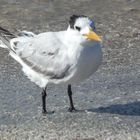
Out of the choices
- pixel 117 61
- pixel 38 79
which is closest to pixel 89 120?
pixel 38 79

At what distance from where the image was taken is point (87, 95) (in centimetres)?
914

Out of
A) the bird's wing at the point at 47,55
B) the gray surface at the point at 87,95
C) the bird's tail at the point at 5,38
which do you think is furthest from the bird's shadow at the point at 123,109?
the bird's tail at the point at 5,38

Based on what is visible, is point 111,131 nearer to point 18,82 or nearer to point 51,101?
point 51,101

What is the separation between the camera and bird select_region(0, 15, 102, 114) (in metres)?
7.79

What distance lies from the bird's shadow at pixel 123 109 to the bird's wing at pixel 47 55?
851 mm

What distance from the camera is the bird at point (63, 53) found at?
7793mm

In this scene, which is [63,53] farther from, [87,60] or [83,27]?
[83,27]

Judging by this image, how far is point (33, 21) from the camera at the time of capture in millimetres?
12820

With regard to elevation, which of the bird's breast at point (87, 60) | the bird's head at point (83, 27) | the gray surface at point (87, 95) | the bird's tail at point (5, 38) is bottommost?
the gray surface at point (87, 95)

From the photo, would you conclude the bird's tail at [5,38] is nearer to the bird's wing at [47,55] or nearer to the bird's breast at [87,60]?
the bird's wing at [47,55]

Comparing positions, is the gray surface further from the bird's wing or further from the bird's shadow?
the bird's wing

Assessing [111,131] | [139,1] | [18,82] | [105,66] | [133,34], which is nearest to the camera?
[111,131]

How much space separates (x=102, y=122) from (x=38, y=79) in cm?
96

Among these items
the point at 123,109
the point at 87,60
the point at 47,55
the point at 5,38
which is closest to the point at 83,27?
the point at 87,60
